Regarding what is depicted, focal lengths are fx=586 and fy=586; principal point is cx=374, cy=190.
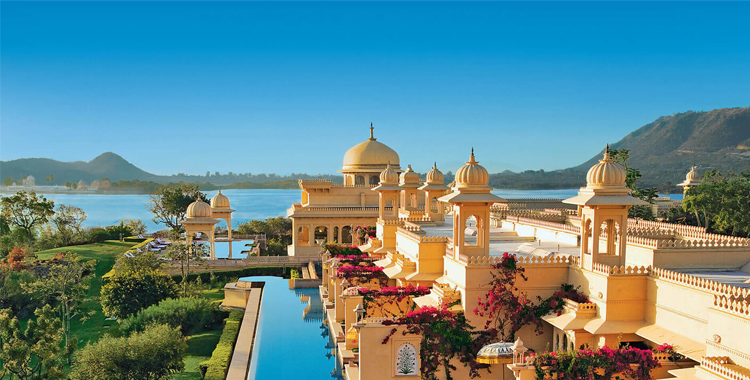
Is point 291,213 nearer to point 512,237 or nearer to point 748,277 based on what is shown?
point 512,237

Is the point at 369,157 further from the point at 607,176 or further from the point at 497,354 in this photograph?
the point at 497,354

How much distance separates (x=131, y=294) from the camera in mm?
19625

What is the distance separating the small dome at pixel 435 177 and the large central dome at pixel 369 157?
45.5 ft

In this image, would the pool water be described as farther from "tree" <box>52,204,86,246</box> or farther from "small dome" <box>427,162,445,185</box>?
"tree" <box>52,204,86,246</box>

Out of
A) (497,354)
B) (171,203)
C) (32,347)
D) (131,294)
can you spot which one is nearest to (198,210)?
(171,203)

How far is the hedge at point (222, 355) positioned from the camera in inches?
567

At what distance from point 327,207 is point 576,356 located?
25026mm

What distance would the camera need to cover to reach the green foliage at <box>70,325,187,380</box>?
12.8 meters

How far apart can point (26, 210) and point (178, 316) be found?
19.3m

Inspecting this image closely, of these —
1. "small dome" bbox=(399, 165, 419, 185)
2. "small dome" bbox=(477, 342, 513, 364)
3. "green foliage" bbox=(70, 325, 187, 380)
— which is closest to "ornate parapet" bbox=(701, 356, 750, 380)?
"small dome" bbox=(477, 342, 513, 364)

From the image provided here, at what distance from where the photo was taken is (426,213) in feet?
76.2

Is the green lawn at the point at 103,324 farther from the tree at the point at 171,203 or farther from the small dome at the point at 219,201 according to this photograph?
the tree at the point at 171,203

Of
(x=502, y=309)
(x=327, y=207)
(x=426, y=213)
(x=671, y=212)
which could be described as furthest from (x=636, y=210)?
(x=502, y=309)

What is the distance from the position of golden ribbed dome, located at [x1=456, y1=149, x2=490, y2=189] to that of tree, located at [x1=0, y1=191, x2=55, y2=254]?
2664 cm
